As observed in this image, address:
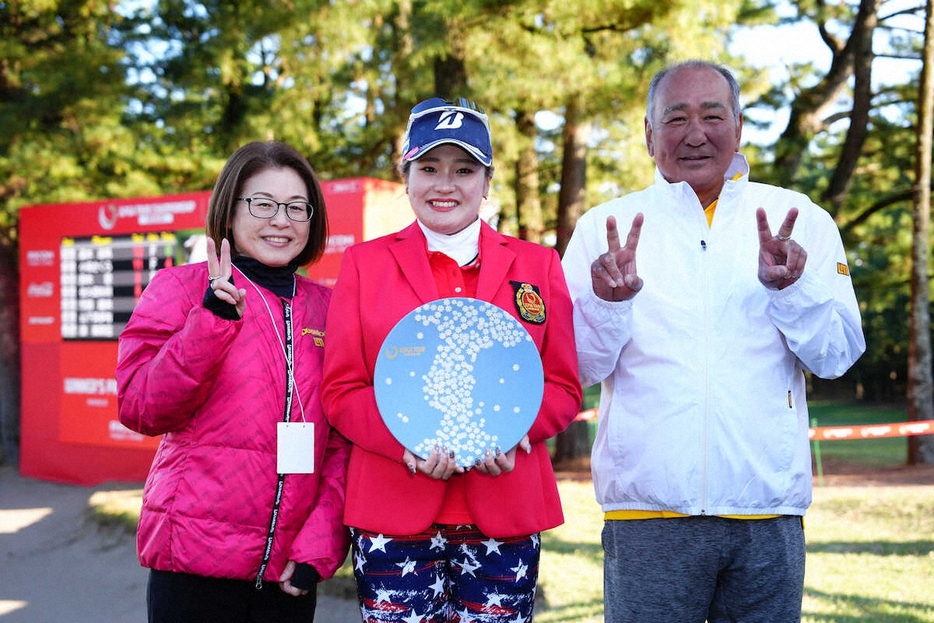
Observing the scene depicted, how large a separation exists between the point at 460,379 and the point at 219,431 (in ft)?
1.85

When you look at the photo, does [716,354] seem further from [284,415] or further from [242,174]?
[242,174]

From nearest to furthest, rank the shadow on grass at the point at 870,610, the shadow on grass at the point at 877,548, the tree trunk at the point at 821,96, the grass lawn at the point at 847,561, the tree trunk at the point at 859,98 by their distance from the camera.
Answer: the shadow on grass at the point at 870,610, the grass lawn at the point at 847,561, the shadow on grass at the point at 877,548, the tree trunk at the point at 821,96, the tree trunk at the point at 859,98

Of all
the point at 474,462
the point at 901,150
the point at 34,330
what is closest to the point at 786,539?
the point at 474,462

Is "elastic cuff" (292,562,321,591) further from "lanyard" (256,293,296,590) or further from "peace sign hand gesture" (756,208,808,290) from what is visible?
"peace sign hand gesture" (756,208,808,290)

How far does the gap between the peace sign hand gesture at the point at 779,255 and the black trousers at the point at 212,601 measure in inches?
51.5

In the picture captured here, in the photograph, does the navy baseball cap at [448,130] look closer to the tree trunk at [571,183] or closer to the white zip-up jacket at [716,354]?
the white zip-up jacket at [716,354]

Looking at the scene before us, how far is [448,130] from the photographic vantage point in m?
1.88

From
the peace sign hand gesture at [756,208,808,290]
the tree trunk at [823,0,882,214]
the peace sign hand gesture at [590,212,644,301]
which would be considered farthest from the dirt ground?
the tree trunk at [823,0,882,214]

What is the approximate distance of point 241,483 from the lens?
1.85 metres

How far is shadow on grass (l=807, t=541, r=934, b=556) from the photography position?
556 centimetres

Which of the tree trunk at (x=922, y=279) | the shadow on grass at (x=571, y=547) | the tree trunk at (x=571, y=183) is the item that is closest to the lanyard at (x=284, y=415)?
the shadow on grass at (x=571, y=547)

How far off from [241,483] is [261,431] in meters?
0.12

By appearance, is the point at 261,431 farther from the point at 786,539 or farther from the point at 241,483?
the point at 786,539

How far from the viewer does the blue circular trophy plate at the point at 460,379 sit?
5.80 ft
